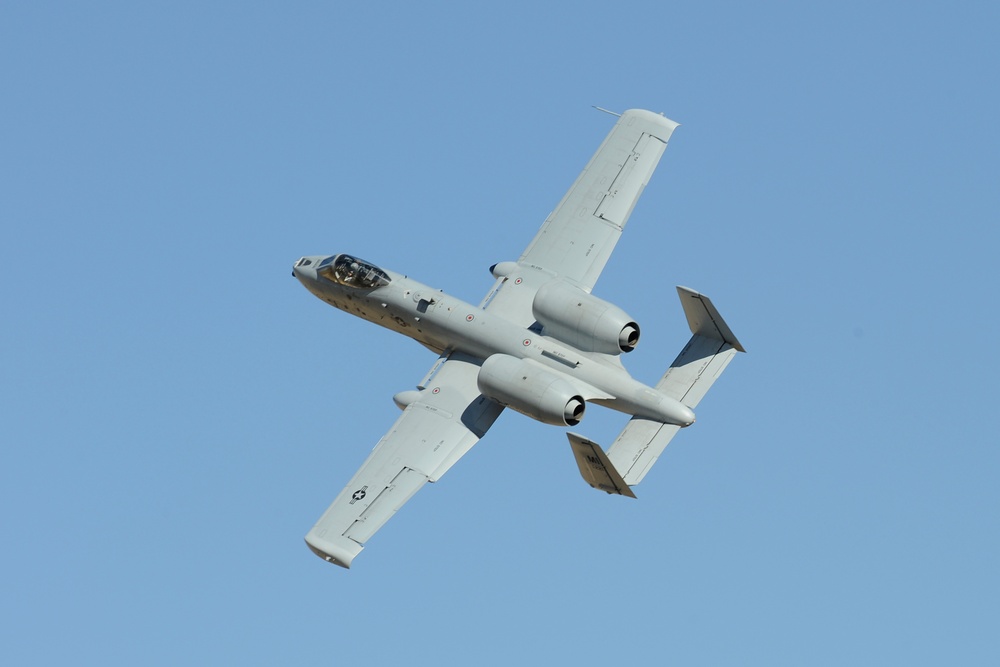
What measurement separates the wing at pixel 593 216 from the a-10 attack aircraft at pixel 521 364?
43 mm

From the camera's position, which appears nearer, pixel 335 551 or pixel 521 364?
pixel 335 551

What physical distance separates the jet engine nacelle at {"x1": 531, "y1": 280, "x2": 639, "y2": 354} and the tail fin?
1.51m

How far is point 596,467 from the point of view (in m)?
50.8

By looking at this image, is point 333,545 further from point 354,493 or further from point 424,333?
point 424,333

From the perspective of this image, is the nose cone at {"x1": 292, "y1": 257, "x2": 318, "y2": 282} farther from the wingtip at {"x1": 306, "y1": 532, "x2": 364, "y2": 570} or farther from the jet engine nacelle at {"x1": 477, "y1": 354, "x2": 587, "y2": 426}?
the wingtip at {"x1": 306, "y1": 532, "x2": 364, "y2": 570}

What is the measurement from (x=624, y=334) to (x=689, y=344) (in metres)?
1.75

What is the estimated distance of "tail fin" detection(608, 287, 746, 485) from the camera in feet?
173

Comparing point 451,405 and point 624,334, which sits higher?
point 624,334

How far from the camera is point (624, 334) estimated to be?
177 ft

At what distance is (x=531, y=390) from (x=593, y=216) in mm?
7956

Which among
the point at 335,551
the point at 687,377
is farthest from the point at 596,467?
the point at 335,551

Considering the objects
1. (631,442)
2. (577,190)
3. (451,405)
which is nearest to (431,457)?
(451,405)

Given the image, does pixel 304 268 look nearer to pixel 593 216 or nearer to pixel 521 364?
pixel 593 216

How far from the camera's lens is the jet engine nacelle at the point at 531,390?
5231 cm
